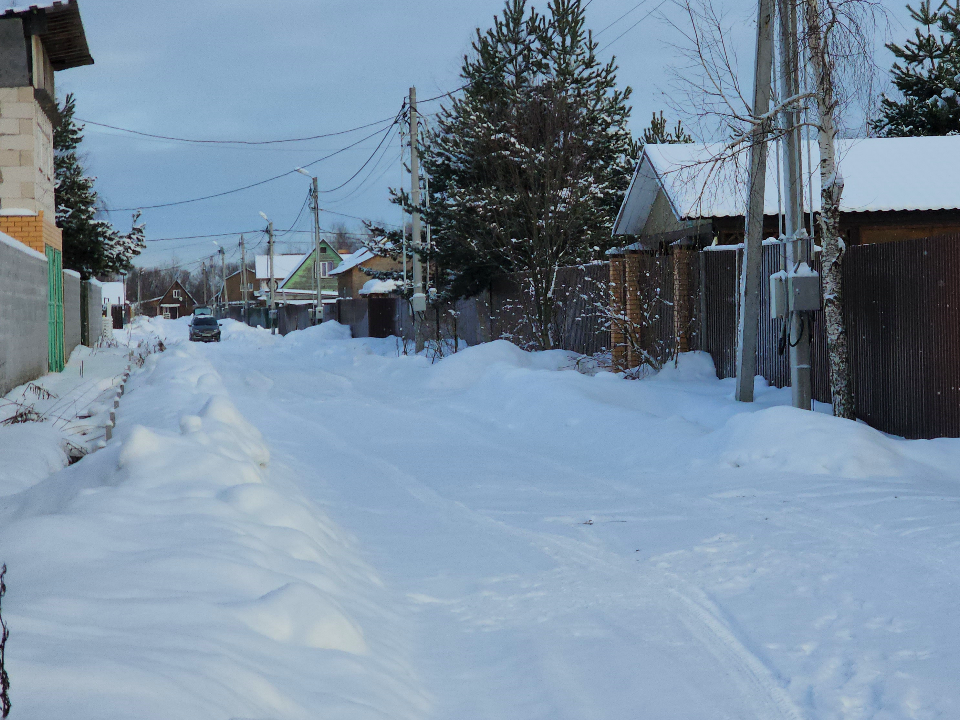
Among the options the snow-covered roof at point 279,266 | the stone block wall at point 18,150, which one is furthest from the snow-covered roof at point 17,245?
the snow-covered roof at point 279,266

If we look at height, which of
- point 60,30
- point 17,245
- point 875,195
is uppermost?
point 60,30

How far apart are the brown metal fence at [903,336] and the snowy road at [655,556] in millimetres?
738

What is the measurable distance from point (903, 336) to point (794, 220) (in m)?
1.69

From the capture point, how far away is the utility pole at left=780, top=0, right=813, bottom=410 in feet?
32.7

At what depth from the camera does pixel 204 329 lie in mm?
49812

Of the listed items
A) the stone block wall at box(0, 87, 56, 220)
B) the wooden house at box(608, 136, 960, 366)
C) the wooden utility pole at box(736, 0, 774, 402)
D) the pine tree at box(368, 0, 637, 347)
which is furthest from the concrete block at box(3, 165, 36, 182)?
the wooden utility pole at box(736, 0, 774, 402)

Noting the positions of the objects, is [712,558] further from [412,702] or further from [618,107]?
[618,107]

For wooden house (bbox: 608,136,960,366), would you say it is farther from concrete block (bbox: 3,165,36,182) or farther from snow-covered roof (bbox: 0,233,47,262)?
concrete block (bbox: 3,165,36,182)

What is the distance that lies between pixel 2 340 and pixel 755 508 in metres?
10.0

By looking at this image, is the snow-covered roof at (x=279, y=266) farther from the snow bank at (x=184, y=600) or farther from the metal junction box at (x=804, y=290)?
the snow bank at (x=184, y=600)

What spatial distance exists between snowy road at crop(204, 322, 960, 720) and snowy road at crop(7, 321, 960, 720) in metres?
0.02

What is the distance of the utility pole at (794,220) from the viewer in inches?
392

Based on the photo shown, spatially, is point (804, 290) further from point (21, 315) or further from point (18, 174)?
point (18, 174)

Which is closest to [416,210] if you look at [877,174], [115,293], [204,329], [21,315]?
[877,174]
